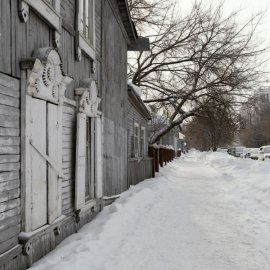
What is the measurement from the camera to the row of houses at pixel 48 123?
13.5 ft

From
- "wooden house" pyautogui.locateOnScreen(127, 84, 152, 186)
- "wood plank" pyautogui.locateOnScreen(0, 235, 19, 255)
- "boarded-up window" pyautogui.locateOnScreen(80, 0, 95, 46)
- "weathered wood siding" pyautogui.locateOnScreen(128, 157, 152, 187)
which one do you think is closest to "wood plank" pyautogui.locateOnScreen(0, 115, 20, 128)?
"wood plank" pyautogui.locateOnScreen(0, 235, 19, 255)

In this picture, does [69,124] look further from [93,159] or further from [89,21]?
[89,21]

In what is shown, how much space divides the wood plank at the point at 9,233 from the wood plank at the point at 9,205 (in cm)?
22

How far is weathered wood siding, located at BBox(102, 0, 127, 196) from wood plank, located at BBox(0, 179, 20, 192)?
192 inches

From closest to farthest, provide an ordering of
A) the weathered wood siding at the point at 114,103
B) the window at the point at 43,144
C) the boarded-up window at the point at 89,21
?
the window at the point at 43,144
the boarded-up window at the point at 89,21
the weathered wood siding at the point at 114,103

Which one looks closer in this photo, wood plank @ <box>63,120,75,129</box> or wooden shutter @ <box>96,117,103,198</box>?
wood plank @ <box>63,120,75,129</box>

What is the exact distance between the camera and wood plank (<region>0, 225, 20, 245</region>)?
3922 millimetres

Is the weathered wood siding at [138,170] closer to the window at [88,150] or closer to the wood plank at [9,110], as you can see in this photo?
the window at [88,150]

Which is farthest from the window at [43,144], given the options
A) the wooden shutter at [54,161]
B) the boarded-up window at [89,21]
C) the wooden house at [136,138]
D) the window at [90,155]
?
the wooden house at [136,138]

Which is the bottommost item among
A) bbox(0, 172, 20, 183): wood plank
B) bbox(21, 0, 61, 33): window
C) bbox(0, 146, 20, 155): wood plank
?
bbox(0, 172, 20, 183): wood plank

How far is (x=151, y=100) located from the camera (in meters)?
24.9

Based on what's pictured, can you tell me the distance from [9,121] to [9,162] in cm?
42

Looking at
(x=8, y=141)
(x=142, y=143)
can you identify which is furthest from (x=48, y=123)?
(x=142, y=143)

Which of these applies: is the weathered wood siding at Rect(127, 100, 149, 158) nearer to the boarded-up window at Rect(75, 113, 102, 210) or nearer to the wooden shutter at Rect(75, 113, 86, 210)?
the boarded-up window at Rect(75, 113, 102, 210)
